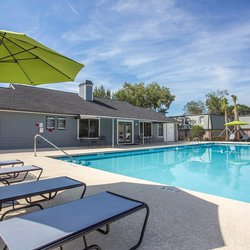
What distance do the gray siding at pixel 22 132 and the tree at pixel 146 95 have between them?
21032 mm

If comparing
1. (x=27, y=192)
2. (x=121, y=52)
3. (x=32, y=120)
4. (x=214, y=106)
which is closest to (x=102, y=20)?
(x=121, y=52)

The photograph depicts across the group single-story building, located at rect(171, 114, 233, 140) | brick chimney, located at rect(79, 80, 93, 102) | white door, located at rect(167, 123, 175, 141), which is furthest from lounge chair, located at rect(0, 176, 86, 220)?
single-story building, located at rect(171, 114, 233, 140)

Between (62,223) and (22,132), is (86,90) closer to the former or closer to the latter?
(22,132)

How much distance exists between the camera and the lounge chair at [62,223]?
5.85 feet

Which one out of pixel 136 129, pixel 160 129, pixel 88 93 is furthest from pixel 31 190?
pixel 160 129

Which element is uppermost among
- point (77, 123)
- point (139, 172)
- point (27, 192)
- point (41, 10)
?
point (41, 10)

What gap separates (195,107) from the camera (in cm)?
5069

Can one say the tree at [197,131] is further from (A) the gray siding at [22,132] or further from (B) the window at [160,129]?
(A) the gray siding at [22,132]

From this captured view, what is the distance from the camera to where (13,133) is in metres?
13.3

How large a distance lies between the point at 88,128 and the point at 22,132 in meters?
5.02

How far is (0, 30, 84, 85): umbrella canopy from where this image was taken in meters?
3.92

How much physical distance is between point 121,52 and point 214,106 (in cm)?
3623

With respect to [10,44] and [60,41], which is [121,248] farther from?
[60,41]

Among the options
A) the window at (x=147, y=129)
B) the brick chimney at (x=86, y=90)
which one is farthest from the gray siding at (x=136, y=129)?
the brick chimney at (x=86, y=90)
